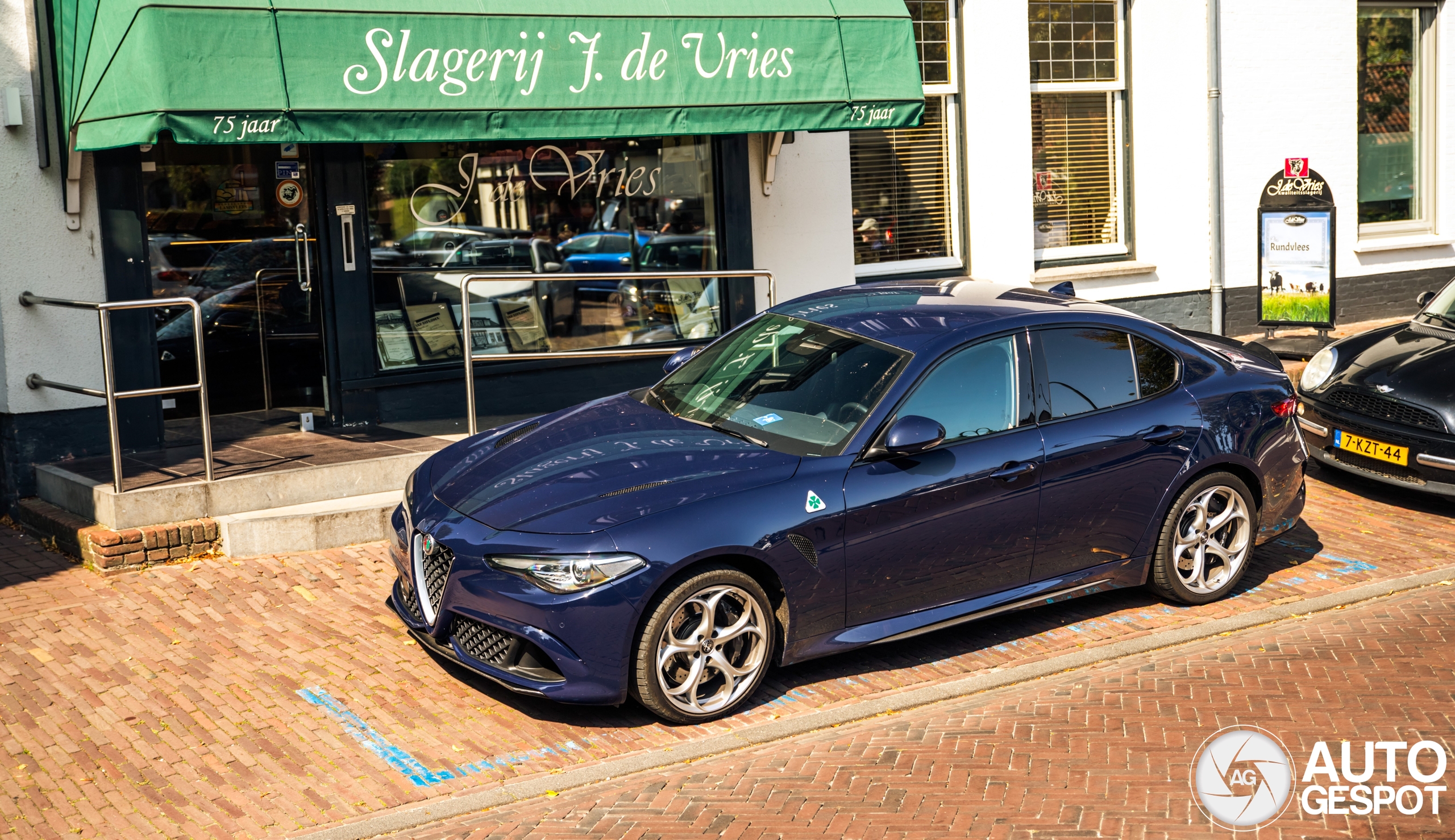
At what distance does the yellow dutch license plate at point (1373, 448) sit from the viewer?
8.49 meters

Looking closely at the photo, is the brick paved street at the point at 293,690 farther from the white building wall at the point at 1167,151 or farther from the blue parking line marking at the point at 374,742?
the white building wall at the point at 1167,151

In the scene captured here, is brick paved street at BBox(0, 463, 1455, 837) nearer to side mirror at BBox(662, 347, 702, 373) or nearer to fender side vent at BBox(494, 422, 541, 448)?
fender side vent at BBox(494, 422, 541, 448)

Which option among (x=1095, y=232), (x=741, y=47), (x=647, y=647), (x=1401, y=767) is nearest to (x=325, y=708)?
(x=647, y=647)

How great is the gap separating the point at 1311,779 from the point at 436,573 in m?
3.58

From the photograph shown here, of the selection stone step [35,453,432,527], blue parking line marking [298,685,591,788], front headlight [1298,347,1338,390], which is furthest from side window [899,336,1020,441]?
front headlight [1298,347,1338,390]

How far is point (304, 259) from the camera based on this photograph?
31.4ft

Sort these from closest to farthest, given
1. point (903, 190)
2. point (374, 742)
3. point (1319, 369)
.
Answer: point (374, 742) < point (1319, 369) < point (903, 190)

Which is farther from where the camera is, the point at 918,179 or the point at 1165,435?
the point at 918,179

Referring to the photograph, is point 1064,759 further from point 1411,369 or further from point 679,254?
point 679,254

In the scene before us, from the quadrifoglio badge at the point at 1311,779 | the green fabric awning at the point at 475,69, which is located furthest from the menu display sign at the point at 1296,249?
the quadrifoglio badge at the point at 1311,779

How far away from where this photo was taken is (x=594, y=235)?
1069 centimetres

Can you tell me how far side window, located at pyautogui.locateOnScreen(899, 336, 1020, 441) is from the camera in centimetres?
600

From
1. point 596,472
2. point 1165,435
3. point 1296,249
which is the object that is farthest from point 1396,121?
point 596,472

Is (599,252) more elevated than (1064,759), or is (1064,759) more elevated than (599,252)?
(599,252)
